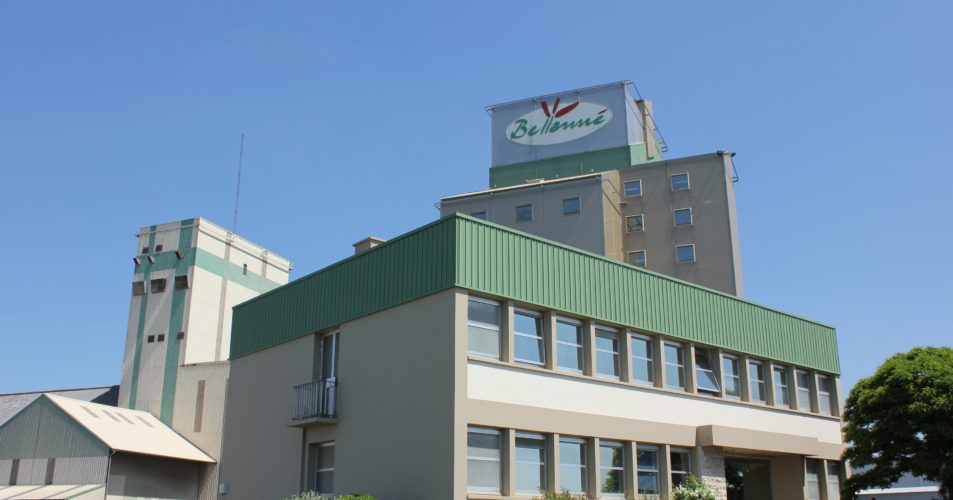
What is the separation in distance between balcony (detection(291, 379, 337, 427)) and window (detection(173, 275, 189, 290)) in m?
21.5

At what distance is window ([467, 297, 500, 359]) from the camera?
19.8 metres

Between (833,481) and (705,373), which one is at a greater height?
(705,373)

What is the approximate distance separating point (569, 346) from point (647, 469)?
4051mm

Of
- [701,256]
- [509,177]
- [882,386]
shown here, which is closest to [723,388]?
[882,386]

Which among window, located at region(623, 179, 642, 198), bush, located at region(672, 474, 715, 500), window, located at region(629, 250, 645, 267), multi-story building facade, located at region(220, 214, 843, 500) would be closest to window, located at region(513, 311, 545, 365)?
multi-story building facade, located at region(220, 214, 843, 500)

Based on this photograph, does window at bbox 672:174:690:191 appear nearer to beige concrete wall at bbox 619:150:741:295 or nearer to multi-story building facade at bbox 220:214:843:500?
beige concrete wall at bbox 619:150:741:295

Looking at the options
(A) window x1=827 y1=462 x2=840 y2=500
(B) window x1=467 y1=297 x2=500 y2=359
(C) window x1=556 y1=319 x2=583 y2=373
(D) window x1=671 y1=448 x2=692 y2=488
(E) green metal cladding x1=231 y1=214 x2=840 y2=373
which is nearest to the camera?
(B) window x1=467 y1=297 x2=500 y2=359

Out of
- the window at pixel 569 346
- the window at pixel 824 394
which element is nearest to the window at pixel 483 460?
the window at pixel 569 346

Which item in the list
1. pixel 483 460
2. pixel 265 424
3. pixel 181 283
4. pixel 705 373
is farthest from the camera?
pixel 181 283

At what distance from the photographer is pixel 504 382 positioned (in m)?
19.9

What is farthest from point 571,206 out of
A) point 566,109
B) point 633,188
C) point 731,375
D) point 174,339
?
point 731,375

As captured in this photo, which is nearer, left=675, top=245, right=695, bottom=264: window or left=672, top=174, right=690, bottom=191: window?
left=675, top=245, right=695, bottom=264: window

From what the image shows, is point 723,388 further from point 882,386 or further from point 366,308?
point 366,308

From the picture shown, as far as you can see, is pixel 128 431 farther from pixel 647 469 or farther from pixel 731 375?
pixel 731 375
